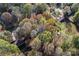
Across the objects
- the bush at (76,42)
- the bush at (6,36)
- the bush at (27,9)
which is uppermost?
the bush at (27,9)

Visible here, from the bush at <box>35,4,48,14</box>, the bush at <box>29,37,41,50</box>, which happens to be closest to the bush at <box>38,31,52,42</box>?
the bush at <box>29,37,41,50</box>

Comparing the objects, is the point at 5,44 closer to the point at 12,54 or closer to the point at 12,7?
the point at 12,54

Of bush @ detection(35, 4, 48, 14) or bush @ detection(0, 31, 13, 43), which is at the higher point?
bush @ detection(35, 4, 48, 14)

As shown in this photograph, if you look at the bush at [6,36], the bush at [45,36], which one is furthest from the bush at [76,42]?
the bush at [6,36]

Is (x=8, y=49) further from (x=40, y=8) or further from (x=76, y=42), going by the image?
(x=76, y=42)

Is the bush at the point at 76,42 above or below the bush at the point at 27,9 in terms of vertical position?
below

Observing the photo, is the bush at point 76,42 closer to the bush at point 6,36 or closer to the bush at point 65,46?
the bush at point 65,46

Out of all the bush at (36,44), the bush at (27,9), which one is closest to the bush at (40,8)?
the bush at (27,9)

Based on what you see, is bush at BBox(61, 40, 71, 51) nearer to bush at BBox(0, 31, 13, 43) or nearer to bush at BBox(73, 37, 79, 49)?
bush at BBox(73, 37, 79, 49)

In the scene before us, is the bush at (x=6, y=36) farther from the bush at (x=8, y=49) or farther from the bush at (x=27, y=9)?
the bush at (x=27, y=9)

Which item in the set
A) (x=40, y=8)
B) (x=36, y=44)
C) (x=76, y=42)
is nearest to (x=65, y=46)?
(x=76, y=42)
